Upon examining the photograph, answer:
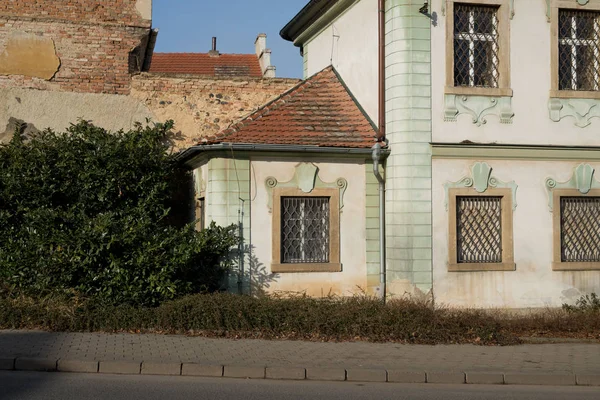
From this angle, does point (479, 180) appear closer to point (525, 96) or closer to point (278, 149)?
point (525, 96)

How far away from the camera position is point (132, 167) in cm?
1532

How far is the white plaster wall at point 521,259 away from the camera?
1542cm

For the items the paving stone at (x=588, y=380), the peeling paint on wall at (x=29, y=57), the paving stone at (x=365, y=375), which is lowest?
the paving stone at (x=588, y=380)

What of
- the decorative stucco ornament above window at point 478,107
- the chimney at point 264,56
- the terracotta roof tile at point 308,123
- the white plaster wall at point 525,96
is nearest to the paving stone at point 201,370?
the terracotta roof tile at point 308,123

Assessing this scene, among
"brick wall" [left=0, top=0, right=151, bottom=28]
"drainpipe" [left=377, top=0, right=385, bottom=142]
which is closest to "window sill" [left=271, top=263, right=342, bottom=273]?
"drainpipe" [left=377, top=0, right=385, bottom=142]

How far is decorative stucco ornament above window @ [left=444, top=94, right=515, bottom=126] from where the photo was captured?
1548 cm

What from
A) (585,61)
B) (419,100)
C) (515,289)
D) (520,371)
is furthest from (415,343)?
(585,61)

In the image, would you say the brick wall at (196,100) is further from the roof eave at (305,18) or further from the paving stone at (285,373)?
the paving stone at (285,373)

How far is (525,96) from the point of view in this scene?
51.8ft

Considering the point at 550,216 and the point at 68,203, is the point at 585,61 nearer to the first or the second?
the point at 550,216

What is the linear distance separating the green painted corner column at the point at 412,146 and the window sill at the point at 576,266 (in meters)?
2.53

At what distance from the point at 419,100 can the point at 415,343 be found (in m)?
4.91

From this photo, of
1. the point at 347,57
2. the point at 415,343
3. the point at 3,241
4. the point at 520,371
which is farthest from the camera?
the point at 347,57

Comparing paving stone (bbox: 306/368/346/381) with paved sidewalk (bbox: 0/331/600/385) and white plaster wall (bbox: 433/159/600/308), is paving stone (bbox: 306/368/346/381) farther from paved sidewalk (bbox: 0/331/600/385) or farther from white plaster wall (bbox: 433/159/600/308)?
white plaster wall (bbox: 433/159/600/308)
